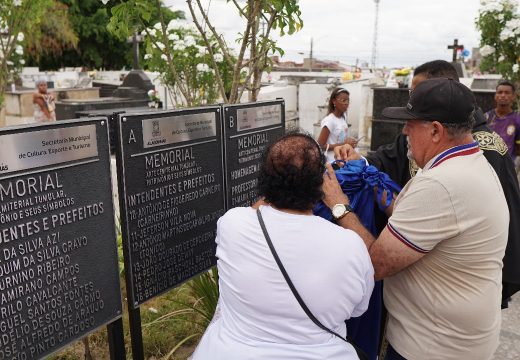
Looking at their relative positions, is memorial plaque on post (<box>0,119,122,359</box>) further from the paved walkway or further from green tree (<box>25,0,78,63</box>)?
green tree (<box>25,0,78,63</box>)

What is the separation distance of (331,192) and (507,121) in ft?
15.0

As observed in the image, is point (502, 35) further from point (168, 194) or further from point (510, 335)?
point (168, 194)

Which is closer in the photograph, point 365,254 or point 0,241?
point 365,254

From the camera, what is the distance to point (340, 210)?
1.96 m

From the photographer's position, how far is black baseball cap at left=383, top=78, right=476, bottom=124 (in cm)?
186

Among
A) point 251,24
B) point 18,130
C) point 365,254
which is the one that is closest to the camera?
point 365,254

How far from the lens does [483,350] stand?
196cm

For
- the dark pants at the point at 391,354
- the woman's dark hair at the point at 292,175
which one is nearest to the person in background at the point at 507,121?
the dark pants at the point at 391,354

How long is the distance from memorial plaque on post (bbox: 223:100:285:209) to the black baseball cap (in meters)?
1.32

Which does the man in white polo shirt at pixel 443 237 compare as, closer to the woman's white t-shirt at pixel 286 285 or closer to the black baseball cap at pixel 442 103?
the black baseball cap at pixel 442 103

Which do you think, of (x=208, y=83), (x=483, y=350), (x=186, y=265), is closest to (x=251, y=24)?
(x=186, y=265)

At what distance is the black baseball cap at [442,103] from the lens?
1855 millimetres

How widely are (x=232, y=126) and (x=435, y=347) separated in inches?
70.0

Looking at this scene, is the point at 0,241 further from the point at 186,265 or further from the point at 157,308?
the point at 157,308
